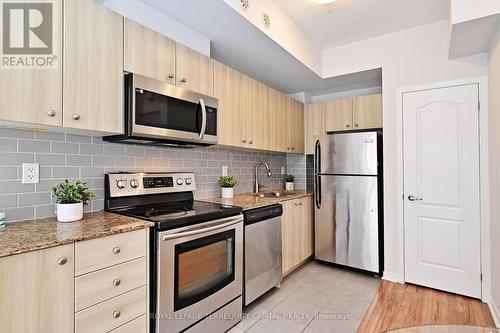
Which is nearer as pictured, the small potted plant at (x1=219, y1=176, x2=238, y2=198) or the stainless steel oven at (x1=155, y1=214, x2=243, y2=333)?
the stainless steel oven at (x1=155, y1=214, x2=243, y2=333)

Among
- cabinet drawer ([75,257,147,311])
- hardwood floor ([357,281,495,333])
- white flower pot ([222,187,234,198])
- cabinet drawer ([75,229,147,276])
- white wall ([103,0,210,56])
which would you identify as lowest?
hardwood floor ([357,281,495,333])

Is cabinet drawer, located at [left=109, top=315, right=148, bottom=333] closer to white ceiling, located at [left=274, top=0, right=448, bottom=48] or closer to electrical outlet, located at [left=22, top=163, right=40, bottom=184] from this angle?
electrical outlet, located at [left=22, top=163, right=40, bottom=184]

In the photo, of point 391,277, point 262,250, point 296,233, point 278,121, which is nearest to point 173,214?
point 262,250

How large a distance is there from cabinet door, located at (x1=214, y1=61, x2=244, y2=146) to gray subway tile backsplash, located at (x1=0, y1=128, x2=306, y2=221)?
1.22 ft

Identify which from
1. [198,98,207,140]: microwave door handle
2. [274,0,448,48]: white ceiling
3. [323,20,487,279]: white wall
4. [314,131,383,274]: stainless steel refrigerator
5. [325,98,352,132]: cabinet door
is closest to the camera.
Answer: [198,98,207,140]: microwave door handle

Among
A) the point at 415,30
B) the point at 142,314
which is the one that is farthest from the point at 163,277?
the point at 415,30

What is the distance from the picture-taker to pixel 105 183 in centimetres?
195

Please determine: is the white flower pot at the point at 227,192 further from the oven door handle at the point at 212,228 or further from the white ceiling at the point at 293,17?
the white ceiling at the point at 293,17

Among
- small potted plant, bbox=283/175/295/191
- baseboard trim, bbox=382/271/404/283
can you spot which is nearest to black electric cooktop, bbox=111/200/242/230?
small potted plant, bbox=283/175/295/191

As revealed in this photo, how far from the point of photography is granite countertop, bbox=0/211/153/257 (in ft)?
3.68

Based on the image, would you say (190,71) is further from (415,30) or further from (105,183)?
(415,30)

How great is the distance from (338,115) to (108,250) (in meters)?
3.22

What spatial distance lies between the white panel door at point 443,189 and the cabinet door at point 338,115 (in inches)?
30.4

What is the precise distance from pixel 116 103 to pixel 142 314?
4.26 ft
